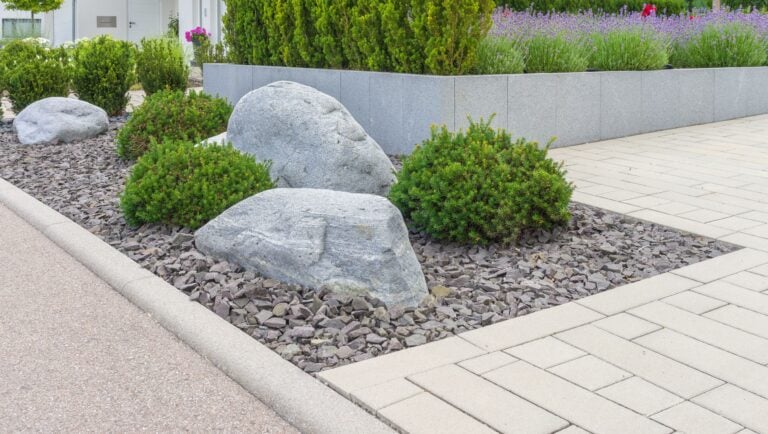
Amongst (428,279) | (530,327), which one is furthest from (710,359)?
(428,279)

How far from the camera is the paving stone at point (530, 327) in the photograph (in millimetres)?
3963

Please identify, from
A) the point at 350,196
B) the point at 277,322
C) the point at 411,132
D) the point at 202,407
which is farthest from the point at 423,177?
the point at 411,132

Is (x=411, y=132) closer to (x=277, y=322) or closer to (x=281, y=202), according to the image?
(x=281, y=202)

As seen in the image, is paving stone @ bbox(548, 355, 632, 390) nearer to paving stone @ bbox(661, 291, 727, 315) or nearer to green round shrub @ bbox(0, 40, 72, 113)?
paving stone @ bbox(661, 291, 727, 315)

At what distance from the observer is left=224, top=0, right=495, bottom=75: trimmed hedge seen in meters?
8.30

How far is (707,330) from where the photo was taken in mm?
4109

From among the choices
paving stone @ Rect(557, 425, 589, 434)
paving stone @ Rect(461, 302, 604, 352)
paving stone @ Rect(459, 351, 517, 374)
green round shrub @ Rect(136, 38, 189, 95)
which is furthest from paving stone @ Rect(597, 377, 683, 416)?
green round shrub @ Rect(136, 38, 189, 95)

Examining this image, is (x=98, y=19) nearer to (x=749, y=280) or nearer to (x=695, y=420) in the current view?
(x=749, y=280)

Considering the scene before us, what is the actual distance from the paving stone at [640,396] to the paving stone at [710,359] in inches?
13.3

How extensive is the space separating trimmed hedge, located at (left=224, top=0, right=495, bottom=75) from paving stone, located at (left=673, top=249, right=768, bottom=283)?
382cm

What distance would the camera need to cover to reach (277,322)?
420cm

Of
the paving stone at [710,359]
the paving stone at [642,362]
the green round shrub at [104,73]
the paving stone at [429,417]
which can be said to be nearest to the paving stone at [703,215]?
the paving stone at [710,359]

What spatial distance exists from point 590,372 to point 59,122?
27.2 feet

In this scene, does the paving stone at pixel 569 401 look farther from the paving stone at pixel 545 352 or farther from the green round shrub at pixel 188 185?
the green round shrub at pixel 188 185
